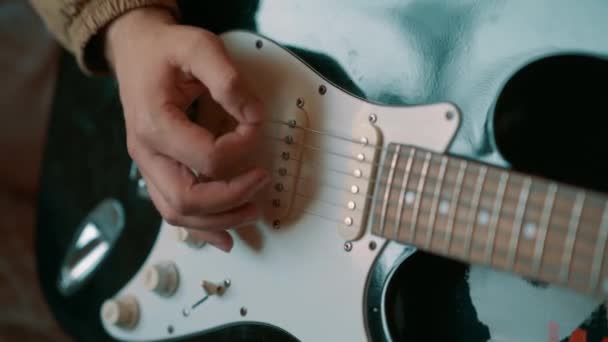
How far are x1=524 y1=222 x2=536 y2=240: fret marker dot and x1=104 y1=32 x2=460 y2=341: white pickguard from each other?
0.32 feet

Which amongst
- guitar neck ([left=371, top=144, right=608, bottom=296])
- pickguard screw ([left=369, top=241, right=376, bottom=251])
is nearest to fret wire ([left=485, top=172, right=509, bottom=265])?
guitar neck ([left=371, top=144, right=608, bottom=296])

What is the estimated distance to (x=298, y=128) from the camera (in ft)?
2.10

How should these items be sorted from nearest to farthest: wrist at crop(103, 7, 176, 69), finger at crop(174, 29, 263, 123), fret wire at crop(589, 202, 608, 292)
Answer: fret wire at crop(589, 202, 608, 292) < finger at crop(174, 29, 263, 123) < wrist at crop(103, 7, 176, 69)

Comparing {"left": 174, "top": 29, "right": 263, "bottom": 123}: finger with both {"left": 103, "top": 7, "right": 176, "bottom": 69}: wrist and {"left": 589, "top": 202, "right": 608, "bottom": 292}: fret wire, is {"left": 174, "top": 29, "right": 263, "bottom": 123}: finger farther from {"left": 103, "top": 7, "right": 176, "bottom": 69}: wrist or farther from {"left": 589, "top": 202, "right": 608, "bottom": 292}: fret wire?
{"left": 589, "top": 202, "right": 608, "bottom": 292}: fret wire

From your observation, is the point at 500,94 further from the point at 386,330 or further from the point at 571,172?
the point at 386,330

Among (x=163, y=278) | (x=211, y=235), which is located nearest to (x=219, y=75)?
(x=211, y=235)

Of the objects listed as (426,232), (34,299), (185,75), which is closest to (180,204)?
(185,75)

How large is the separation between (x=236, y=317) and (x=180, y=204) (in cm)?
15

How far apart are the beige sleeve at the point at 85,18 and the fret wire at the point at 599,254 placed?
50cm

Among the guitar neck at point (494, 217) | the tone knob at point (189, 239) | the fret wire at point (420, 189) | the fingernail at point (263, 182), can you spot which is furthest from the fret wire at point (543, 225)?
the tone knob at point (189, 239)

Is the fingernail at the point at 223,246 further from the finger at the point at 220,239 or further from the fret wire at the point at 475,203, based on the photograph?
the fret wire at the point at 475,203

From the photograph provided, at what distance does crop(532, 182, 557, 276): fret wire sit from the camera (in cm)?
49

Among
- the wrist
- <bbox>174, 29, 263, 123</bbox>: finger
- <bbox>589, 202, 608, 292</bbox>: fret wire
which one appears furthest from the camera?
the wrist

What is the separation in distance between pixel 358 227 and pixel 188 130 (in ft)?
0.58
